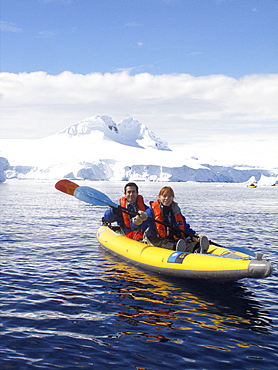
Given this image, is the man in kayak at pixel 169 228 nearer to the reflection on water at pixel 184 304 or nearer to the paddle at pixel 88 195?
the reflection on water at pixel 184 304

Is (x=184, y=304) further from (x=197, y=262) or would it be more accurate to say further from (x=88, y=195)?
(x=88, y=195)

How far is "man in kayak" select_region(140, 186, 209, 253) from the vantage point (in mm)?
8508

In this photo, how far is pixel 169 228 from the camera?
895cm

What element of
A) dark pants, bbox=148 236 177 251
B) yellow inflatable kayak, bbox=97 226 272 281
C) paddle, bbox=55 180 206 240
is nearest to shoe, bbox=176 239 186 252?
yellow inflatable kayak, bbox=97 226 272 281

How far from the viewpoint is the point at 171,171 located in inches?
4097

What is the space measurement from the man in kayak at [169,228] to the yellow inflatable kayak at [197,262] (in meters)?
0.28

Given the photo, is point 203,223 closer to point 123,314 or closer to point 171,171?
point 123,314

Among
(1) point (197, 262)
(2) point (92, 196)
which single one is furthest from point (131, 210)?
(1) point (197, 262)

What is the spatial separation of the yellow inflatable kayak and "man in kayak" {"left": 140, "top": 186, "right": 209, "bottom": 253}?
0.90 ft

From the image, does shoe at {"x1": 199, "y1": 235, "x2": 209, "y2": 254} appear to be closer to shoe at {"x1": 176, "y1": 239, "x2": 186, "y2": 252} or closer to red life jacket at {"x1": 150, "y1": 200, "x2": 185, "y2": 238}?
shoe at {"x1": 176, "y1": 239, "x2": 186, "y2": 252}

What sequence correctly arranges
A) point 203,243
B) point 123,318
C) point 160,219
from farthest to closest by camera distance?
point 160,219, point 203,243, point 123,318

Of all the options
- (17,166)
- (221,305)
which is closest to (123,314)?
(221,305)

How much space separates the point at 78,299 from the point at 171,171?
321 feet

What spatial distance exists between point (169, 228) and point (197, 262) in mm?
1509
